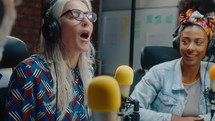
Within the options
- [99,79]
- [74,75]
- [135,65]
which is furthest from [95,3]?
[99,79]

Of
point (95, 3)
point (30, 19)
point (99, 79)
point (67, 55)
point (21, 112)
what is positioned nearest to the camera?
point (99, 79)

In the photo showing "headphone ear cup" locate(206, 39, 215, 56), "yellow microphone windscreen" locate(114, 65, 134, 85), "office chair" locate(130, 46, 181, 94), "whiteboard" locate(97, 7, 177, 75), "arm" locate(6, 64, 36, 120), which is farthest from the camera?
"whiteboard" locate(97, 7, 177, 75)

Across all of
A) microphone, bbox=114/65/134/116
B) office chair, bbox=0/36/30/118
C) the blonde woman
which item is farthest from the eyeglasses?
microphone, bbox=114/65/134/116

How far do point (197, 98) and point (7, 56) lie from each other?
2.99ft

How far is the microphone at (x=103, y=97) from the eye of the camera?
0.85 feet

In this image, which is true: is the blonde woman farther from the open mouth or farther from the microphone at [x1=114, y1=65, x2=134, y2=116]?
the microphone at [x1=114, y1=65, x2=134, y2=116]

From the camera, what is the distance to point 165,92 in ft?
4.58

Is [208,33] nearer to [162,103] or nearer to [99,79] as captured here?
[162,103]

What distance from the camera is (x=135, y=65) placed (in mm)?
3197

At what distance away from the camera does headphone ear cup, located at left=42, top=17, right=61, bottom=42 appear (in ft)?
3.06

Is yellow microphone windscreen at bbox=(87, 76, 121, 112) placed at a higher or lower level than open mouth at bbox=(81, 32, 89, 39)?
lower

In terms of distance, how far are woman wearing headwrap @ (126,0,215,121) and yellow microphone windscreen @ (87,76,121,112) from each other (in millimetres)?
1059

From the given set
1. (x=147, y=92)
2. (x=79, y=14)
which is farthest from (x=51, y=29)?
(x=147, y=92)

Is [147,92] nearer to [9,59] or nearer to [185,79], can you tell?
[185,79]
